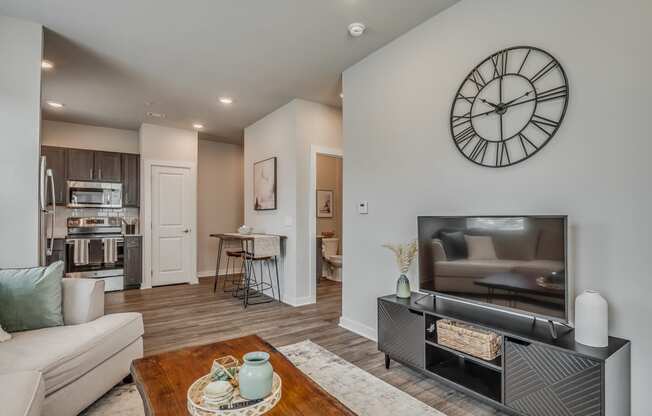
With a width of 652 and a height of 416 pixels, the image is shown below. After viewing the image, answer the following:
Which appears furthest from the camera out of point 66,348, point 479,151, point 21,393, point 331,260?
point 331,260

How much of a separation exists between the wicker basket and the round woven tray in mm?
1228

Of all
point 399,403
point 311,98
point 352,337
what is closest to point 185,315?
point 352,337

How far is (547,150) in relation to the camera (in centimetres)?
204

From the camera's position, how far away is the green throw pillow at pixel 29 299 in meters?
2.16

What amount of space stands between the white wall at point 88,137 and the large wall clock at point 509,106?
580cm

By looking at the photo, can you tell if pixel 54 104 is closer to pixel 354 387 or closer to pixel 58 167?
pixel 58 167

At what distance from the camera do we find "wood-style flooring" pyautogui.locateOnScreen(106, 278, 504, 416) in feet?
7.56

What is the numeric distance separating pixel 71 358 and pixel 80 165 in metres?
4.60

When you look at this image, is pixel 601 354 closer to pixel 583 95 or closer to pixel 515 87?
pixel 583 95

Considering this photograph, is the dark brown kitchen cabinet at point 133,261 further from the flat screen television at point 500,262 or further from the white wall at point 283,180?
the flat screen television at point 500,262

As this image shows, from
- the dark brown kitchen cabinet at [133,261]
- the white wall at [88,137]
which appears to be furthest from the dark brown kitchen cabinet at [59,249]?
the white wall at [88,137]

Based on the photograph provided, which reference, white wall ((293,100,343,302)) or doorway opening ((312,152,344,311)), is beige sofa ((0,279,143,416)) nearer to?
white wall ((293,100,343,302))

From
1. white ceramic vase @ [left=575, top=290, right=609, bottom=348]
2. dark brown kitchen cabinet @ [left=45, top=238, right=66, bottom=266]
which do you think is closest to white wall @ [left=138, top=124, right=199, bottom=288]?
dark brown kitchen cabinet @ [left=45, top=238, right=66, bottom=266]

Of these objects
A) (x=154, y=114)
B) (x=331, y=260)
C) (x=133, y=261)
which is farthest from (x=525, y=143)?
(x=133, y=261)
